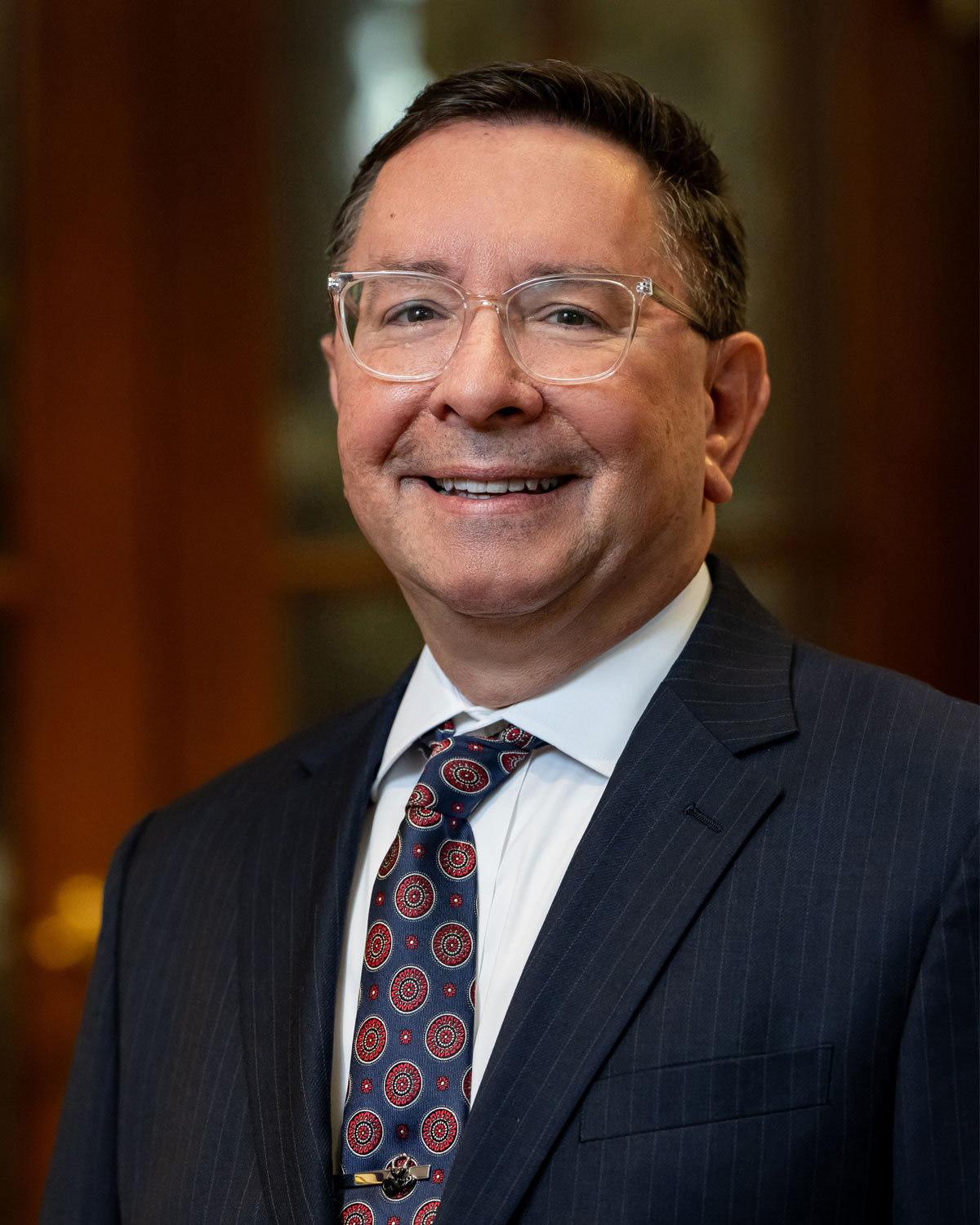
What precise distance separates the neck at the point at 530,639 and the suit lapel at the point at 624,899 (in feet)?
0.21

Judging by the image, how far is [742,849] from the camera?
3.48ft

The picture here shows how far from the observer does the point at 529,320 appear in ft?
3.80

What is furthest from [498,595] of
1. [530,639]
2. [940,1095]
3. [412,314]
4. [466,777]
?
[940,1095]

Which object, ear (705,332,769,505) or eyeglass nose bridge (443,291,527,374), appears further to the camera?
ear (705,332,769,505)

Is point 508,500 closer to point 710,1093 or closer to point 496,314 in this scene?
point 496,314

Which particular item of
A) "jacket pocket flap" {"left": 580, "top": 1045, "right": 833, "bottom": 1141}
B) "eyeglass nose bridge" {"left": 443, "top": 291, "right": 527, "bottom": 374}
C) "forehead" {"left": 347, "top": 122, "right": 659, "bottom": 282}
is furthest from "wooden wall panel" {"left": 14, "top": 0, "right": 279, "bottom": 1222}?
"jacket pocket flap" {"left": 580, "top": 1045, "right": 833, "bottom": 1141}

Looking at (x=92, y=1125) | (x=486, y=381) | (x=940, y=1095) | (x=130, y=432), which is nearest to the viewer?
(x=940, y=1095)

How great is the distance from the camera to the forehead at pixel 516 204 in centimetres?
114

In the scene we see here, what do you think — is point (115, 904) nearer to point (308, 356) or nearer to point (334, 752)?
point (334, 752)

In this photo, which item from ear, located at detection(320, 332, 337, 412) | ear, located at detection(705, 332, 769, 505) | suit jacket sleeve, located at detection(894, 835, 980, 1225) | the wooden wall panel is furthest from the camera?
the wooden wall panel

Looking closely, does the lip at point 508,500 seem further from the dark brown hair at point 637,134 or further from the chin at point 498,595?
the dark brown hair at point 637,134

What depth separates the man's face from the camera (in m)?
1.14

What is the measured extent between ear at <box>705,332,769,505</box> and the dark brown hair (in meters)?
0.02

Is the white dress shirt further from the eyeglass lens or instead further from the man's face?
the eyeglass lens
